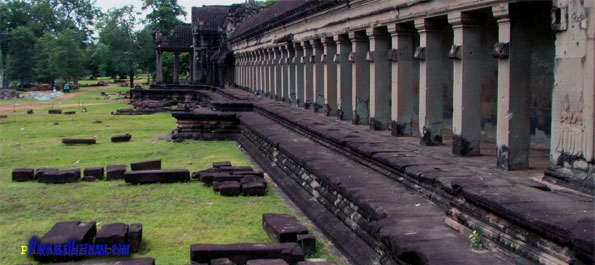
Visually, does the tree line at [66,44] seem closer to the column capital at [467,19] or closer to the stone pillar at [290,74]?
the stone pillar at [290,74]

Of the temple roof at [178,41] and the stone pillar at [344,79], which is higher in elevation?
the temple roof at [178,41]

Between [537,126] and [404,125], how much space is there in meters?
2.09

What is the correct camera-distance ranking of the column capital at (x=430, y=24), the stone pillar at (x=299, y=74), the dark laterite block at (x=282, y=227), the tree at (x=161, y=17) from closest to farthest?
the dark laterite block at (x=282, y=227) < the column capital at (x=430, y=24) < the stone pillar at (x=299, y=74) < the tree at (x=161, y=17)

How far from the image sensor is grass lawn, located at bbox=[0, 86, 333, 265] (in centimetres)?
698

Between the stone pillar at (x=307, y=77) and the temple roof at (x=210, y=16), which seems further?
the temple roof at (x=210, y=16)

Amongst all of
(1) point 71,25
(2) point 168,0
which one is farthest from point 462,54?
(1) point 71,25

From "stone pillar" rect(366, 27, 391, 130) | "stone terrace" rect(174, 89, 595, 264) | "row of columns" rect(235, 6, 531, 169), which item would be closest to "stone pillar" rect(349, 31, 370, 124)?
"row of columns" rect(235, 6, 531, 169)

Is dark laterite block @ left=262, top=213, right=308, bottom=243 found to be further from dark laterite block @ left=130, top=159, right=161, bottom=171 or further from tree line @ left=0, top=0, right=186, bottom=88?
tree line @ left=0, top=0, right=186, bottom=88

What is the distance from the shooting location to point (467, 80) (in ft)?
26.1

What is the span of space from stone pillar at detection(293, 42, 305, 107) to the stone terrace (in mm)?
7390

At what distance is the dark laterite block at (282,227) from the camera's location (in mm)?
6387

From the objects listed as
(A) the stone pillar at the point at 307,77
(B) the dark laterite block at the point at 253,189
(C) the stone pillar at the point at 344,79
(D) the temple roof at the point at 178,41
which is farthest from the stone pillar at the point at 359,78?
(D) the temple roof at the point at 178,41

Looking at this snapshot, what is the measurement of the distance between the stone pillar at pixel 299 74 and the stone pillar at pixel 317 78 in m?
1.98

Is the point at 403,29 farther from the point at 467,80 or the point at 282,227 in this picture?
the point at 282,227
